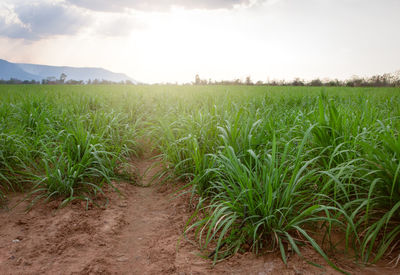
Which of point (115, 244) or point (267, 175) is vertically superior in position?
point (267, 175)

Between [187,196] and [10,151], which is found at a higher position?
[10,151]

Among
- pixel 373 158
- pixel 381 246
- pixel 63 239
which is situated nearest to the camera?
pixel 381 246

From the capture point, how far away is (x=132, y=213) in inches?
102

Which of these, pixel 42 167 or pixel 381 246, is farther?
pixel 42 167

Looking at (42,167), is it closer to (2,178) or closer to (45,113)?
(2,178)

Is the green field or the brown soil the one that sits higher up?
the green field

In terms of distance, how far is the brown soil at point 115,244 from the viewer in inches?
66.9

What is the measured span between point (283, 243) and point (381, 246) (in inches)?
21.7

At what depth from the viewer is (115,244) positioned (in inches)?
83.2

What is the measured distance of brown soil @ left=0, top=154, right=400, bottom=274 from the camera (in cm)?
170

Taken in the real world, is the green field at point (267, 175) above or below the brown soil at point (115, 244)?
above

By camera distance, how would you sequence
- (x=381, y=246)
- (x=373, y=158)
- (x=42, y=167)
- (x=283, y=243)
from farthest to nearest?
(x=42, y=167), (x=373, y=158), (x=283, y=243), (x=381, y=246)

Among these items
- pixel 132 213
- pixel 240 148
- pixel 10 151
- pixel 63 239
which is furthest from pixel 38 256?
pixel 240 148

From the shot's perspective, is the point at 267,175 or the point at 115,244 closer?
the point at 267,175
